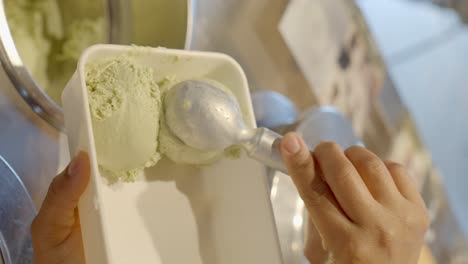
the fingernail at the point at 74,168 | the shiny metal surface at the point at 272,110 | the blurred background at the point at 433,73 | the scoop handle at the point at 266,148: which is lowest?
the blurred background at the point at 433,73

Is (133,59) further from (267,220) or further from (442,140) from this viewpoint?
(442,140)

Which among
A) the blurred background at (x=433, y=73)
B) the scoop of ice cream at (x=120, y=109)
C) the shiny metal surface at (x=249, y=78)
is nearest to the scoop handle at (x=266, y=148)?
the scoop of ice cream at (x=120, y=109)

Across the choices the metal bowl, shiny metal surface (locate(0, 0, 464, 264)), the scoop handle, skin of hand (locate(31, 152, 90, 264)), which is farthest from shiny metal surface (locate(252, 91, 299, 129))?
skin of hand (locate(31, 152, 90, 264))

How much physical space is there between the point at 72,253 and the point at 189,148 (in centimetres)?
16

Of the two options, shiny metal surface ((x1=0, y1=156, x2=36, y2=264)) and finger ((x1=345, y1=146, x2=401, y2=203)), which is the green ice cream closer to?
shiny metal surface ((x1=0, y1=156, x2=36, y2=264))

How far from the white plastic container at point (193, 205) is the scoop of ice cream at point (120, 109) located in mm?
17

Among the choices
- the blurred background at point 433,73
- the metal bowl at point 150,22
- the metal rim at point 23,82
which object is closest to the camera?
the metal rim at point 23,82

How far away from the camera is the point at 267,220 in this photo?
1.86ft

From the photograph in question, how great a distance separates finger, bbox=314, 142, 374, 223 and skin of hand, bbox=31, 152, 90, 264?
0.77 feet

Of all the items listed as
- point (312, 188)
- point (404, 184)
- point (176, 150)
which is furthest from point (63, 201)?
point (404, 184)

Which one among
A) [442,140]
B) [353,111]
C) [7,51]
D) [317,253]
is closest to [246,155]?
[317,253]

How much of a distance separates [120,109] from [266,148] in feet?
0.49

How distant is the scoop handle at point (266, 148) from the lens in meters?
0.52

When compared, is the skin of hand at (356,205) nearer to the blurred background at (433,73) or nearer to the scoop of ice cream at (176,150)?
the scoop of ice cream at (176,150)
